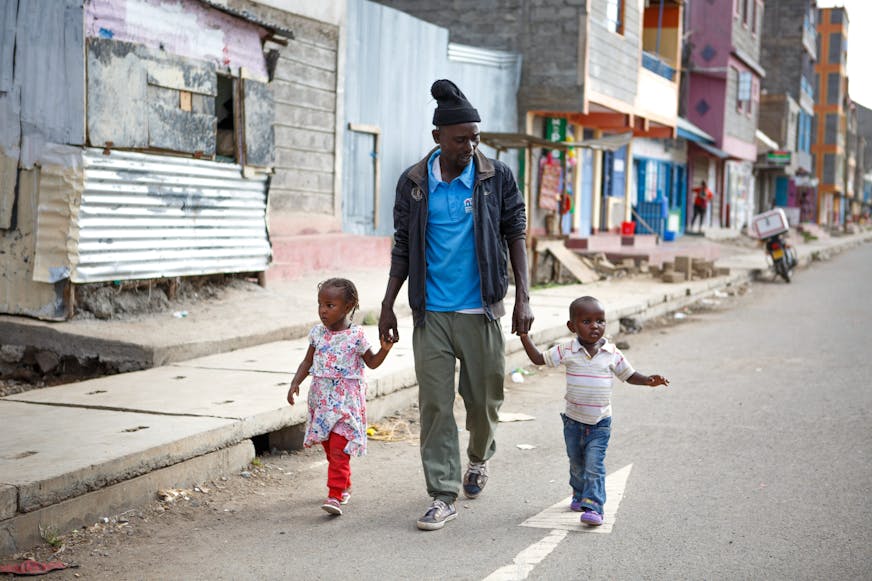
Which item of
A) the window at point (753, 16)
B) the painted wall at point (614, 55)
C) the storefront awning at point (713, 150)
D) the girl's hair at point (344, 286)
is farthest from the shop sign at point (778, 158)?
the girl's hair at point (344, 286)

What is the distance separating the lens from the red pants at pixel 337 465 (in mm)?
4773

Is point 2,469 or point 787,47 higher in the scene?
point 787,47

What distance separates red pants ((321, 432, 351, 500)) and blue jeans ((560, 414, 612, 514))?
42.5 inches

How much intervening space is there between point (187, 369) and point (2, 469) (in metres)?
2.89

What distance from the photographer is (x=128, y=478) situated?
15.2 feet

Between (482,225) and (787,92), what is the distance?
5621 cm

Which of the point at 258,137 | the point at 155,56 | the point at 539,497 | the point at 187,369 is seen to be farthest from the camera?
the point at 258,137

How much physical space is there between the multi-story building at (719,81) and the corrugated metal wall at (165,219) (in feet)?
87.4

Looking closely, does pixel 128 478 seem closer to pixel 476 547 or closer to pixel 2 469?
pixel 2 469

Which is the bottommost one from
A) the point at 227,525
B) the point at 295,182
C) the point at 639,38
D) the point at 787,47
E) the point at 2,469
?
the point at 227,525

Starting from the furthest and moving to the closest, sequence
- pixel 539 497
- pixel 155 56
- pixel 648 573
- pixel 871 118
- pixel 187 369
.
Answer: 1. pixel 871 118
2. pixel 155 56
3. pixel 187 369
4. pixel 539 497
5. pixel 648 573

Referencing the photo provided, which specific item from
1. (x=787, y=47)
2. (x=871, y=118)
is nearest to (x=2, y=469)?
(x=787, y=47)

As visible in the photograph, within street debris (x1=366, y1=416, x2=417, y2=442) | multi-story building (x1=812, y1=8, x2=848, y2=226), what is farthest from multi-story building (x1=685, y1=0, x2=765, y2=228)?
multi-story building (x1=812, y1=8, x2=848, y2=226)

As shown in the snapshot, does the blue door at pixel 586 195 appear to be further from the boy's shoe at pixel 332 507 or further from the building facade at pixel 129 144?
the boy's shoe at pixel 332 507
